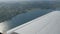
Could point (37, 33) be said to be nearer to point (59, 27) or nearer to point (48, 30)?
point (48, 30)

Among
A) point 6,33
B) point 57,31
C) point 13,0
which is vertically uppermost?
point 13,0

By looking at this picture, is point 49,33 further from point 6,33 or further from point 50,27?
point 6,33

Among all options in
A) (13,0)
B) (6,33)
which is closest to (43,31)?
(6,33)

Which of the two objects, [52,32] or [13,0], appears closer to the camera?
[52,32]

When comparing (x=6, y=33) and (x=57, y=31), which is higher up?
(x=57, y=31)

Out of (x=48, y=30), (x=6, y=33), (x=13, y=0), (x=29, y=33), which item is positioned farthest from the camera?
(x=13, y=0)

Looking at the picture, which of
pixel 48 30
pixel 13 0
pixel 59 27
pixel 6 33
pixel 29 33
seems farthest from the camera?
pixel 13 0

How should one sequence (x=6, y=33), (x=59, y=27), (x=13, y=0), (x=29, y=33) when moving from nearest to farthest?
1. (x=6, y=33)
2. (x=29, y=33)
3. (x=59, y=27)
4. (x=13, y=0)

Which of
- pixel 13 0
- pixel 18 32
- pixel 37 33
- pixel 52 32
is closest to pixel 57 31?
pixel 52 32

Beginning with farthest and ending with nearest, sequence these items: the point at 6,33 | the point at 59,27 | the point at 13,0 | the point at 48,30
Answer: the point at 13,0 < the point at 59,27 < the point at 48,30 < the point at 6,33
